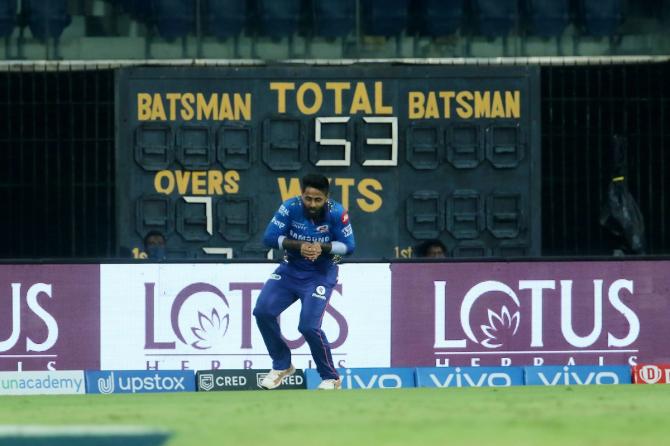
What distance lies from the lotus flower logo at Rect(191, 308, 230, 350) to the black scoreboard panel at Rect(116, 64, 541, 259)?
241 cm

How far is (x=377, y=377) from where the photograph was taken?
1551 cm

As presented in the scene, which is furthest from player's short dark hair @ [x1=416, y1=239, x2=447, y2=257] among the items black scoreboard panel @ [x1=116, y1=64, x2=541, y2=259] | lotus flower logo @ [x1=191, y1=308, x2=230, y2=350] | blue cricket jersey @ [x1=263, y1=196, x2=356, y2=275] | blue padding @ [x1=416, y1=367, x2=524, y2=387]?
blue cricket jersey @ [x1=263, y1=196, x2=356, y2=275]

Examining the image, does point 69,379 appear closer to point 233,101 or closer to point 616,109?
point 233,101

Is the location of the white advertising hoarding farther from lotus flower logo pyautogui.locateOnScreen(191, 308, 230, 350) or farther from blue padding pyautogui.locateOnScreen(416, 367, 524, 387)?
blue padding pyautogui.locateOnScreen(416, 367, 524, 387)

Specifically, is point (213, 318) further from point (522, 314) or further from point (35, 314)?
point (522, 314)

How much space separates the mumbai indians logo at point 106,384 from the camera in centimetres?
1534

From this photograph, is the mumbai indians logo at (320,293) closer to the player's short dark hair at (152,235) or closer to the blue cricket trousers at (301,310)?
the blue cricket trousers at (301,310)

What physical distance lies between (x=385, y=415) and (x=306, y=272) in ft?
11.8

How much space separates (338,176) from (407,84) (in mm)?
1187

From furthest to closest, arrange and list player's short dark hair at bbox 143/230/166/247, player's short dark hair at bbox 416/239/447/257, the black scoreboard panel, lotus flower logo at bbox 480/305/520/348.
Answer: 1. the black scoreboard panel
2. player's short dark hair at bbox 143/230/166/247
3. player's short dark hair at bbox 416/239/447/257
4. lotus flower logo at bbox 480/305/520/348

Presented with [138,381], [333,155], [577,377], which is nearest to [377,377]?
[577,377]

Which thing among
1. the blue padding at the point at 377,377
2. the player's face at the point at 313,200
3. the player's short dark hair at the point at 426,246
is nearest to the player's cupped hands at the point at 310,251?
the player's face at the point at 313,200

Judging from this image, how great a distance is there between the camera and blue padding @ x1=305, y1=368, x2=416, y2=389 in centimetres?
1539

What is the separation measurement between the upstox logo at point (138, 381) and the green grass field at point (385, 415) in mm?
2624
